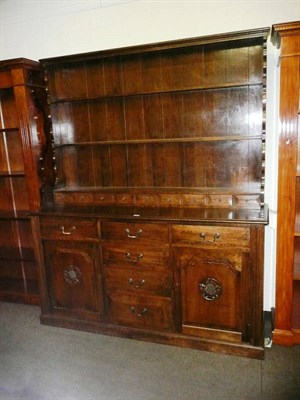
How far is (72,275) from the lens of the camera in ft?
8.21

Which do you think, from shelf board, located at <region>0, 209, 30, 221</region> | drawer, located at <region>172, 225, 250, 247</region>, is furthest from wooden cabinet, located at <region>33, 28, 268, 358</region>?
shelf board, located at <region>0, 209, 30, 221</region>

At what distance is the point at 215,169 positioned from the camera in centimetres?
245

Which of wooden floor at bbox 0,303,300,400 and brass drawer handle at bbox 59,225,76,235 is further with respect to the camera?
brass drawer handle at bbox 59,225,76,235

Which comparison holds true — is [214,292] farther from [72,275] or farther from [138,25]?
[138,25]

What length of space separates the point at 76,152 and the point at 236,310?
5.64 feet

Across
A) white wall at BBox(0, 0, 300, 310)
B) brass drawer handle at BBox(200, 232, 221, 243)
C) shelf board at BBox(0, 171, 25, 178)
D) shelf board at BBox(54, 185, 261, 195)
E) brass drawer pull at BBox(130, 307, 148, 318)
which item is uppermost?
white wall at BBox(0, 0, 300, 310)

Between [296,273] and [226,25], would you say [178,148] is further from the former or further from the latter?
[296,273]

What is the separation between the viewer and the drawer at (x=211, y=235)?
2051 mm

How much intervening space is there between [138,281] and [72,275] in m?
0.54

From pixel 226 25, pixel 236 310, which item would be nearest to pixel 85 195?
pixel 236 310

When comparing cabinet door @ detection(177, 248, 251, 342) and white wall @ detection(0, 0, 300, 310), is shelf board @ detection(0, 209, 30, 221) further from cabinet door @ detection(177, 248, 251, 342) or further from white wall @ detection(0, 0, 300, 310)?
cabinet door @ detection(177, 248, 251, 342)

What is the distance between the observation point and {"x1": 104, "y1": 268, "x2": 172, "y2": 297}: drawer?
228 cm

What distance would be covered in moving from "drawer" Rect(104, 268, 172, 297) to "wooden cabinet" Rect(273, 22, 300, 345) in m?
0.77

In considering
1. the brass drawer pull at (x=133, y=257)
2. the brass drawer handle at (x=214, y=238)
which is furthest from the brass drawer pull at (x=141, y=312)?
→ the brass drawer handle at (x=214, y=238)
